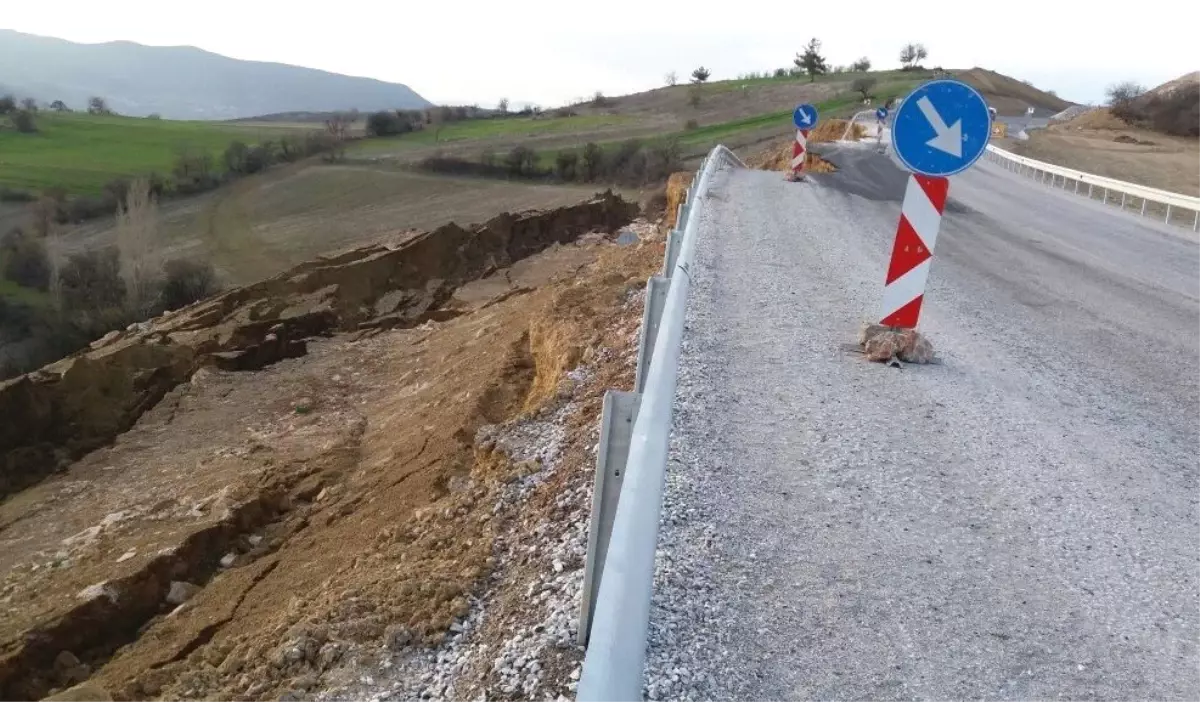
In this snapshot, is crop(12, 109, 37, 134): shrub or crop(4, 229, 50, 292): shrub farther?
crop(12, 109, 37, 134): shrub

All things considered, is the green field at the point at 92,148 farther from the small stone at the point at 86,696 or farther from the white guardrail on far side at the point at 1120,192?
the small stone at the point at 86,696

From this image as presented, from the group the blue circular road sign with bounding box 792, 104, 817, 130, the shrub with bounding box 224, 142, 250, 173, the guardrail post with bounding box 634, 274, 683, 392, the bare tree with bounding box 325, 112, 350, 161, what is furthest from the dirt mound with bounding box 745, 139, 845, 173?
the shrub with bounding box 224, 142, 250, 173

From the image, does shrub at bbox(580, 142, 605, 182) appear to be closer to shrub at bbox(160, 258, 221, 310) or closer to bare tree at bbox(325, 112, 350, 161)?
bare tree at bbox(325, 112, 350, 161)

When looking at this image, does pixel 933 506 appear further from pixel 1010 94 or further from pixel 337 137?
pixel 1010 94

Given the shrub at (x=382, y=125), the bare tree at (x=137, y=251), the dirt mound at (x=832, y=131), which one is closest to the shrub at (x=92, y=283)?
the bare tree at (x=137, y=251)

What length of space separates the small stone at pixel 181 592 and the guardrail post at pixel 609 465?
7.05m

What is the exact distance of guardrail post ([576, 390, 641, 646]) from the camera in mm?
2971

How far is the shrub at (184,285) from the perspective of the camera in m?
30.8

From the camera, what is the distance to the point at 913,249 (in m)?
6.52

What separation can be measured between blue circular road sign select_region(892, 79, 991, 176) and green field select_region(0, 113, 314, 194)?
58800 mm

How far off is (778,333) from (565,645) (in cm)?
434

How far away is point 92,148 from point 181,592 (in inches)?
2857

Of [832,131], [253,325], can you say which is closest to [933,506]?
[253,325]

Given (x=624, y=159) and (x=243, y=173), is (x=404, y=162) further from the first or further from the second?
(x=624, y=159)
